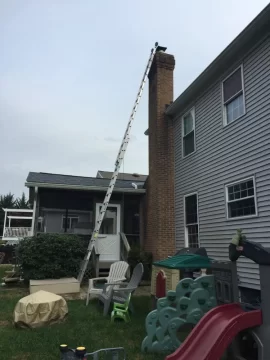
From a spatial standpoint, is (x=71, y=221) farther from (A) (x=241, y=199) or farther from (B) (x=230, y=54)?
(B) (x=230, y=54)

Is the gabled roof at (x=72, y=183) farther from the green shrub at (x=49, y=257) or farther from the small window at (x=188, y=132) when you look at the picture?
the small window at (x=188, y=132)

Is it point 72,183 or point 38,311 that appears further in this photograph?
point 72,183

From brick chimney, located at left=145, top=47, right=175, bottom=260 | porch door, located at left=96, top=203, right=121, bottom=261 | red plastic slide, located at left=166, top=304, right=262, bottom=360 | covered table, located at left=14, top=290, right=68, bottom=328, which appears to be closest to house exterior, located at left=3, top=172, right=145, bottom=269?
porch door, located at left=96, top=203, right=121, bottom=261

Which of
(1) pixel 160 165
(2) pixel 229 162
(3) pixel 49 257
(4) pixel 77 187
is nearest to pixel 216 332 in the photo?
(2) pixel 229 162

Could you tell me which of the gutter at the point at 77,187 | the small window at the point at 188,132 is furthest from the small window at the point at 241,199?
the gutter at the point at 77,187

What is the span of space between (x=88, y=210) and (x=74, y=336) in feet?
24.0

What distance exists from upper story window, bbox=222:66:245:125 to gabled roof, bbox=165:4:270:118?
335 mm

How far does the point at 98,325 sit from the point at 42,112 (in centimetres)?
1136

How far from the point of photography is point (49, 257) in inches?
356

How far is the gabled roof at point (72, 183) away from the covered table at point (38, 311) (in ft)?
18.8

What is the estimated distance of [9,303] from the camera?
6738 millimetres

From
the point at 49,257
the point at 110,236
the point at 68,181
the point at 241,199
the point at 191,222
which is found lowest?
the point at 49,257

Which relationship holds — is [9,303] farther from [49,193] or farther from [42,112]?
[42,112]

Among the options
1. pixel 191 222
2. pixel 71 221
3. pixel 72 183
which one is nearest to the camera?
pixel 191 222
